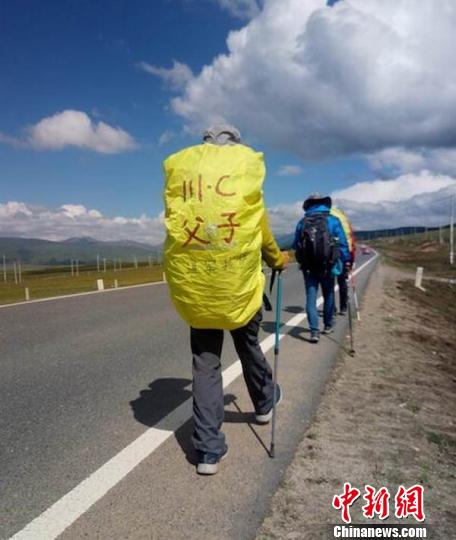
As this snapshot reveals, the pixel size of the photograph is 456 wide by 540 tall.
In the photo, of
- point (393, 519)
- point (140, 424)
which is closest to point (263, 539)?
point (393, 519)

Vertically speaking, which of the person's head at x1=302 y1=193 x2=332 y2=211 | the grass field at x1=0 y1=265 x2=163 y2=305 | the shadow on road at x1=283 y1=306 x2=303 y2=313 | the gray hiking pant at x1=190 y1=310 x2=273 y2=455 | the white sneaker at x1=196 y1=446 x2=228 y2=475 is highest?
the person's head at x1=302 y1=193 x2=332 y2=211

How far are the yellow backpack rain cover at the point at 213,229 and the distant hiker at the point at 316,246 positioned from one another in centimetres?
400

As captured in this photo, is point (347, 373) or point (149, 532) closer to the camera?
point (149, 532)

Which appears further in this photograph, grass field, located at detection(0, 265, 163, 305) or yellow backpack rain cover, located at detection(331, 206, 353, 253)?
grass field, located at detection(0, 265, 163, 305)

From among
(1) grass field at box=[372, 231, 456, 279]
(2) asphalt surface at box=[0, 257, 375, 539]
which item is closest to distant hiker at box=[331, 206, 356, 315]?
(2) asphalt surface at box=[0, 257, 375, 539]

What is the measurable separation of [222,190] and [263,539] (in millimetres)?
2030

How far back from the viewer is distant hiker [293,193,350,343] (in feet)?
23.0

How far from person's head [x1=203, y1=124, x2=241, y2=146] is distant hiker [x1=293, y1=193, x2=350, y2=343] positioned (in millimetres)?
3963

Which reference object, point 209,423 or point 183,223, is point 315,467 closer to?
point 209,423

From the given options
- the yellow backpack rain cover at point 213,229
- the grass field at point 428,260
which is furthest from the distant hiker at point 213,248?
the grass field at point 428,260

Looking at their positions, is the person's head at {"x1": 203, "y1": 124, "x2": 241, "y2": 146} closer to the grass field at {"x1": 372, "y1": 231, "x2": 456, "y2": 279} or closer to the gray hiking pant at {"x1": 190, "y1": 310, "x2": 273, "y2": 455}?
the gray hiking pant at {"x1": 190, "y1": 310, "x2": 273, "y2": 455}

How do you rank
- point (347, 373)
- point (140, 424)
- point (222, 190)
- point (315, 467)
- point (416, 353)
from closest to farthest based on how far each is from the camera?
point (222, 190), point (315, 467), point (140, 424), point (347, 373), point (416, 353)

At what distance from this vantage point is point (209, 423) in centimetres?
328

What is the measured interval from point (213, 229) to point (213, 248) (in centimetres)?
13
